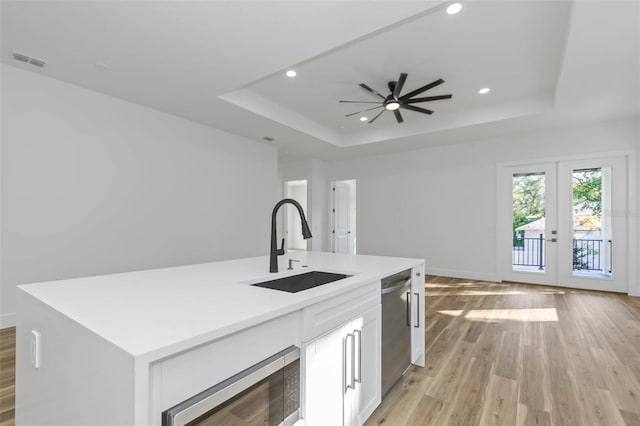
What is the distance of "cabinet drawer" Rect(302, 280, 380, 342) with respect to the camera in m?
1.17

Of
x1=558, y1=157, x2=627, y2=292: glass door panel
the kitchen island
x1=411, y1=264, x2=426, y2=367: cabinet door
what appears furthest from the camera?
x1=558, y1=157, x2=627, y2=292: glass door panel

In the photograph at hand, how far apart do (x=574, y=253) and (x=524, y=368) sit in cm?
370

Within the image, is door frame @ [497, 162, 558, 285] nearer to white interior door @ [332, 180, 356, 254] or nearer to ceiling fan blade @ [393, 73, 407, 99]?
ceiling fan blade @ [393, 73, 407, 99]

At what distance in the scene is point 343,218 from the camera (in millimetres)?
7883

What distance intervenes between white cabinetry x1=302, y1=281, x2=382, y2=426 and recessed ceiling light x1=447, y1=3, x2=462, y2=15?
230 centimetres

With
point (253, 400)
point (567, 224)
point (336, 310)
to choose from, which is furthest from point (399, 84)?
point (567, 224)

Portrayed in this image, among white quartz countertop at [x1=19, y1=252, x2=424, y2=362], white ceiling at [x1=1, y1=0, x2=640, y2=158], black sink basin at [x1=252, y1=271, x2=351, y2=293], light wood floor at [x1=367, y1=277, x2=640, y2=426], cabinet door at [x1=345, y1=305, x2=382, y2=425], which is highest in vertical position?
white ceiling at [x1=1, y1=0, x2=640, y2=158]

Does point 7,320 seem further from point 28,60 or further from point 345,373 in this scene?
point 345,373

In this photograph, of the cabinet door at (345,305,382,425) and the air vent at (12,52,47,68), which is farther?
the air vent at (12,52,47,68)

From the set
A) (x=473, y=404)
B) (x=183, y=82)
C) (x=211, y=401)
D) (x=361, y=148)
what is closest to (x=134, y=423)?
(x=211, y=401)

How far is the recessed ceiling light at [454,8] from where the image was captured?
2.36 meters

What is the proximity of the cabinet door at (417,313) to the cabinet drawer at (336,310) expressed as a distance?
0.59 m

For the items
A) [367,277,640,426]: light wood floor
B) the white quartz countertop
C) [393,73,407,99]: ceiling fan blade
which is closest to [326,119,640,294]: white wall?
[367,277,640,426]: light wood floor

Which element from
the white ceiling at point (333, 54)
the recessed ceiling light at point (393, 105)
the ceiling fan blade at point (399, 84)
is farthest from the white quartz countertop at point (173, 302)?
the recessed ceiling light at point (393, 105)
